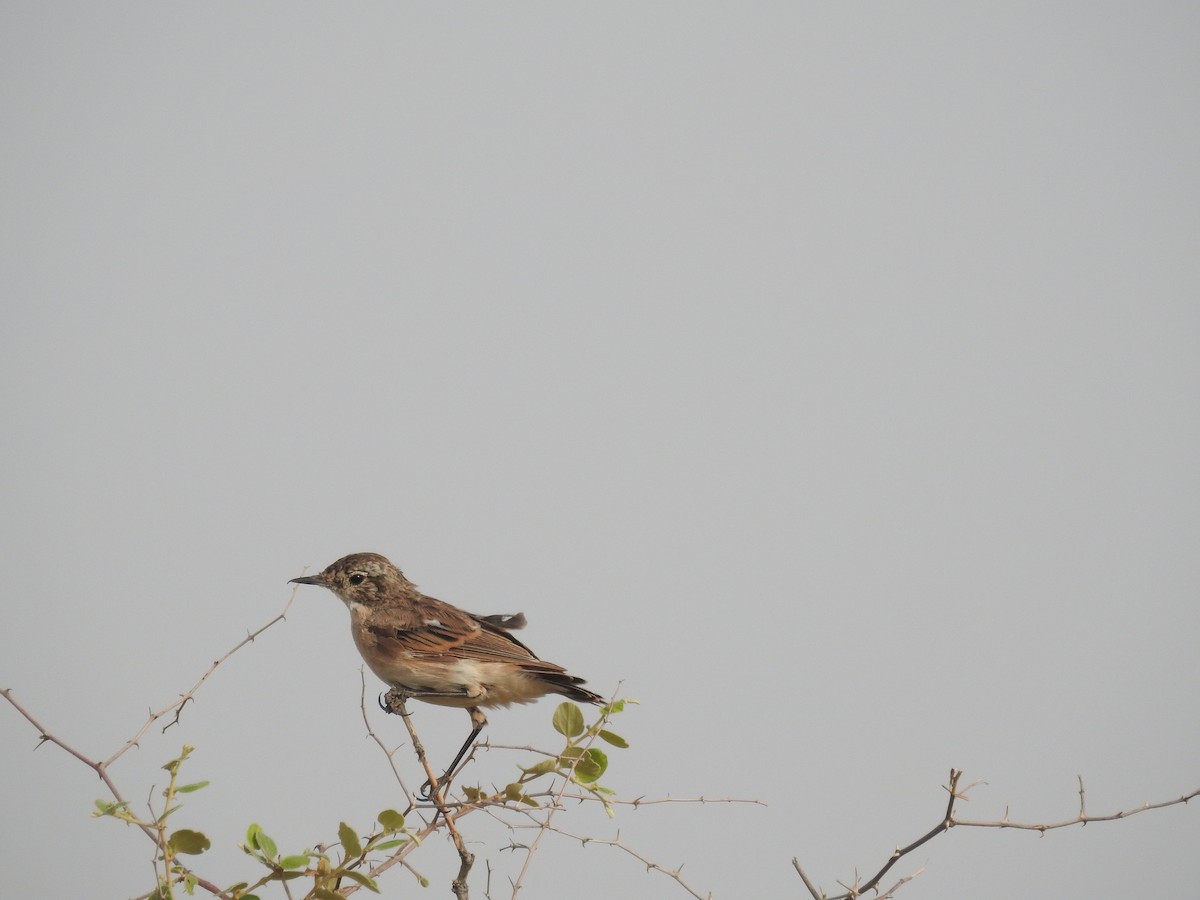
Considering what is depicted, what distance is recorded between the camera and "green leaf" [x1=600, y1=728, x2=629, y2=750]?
303 cm

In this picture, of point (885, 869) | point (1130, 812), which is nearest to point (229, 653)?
point (885, 869)

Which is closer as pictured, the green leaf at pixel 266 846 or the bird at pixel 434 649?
the green leaf at pixel 266 846

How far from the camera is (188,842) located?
261 cm

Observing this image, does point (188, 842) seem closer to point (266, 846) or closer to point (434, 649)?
point (266, 846)

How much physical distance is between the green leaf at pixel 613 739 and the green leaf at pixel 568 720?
7 cm

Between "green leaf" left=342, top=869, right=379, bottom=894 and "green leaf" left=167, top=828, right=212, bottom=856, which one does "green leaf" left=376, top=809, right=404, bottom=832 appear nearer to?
"green leaf" left=342, top=869, right=379, bottom=894

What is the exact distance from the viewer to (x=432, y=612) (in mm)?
4066

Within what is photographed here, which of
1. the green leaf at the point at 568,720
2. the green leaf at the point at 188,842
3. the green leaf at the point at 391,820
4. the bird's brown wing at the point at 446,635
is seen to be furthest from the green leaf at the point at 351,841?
the bird's brown wing at the point at 446,635

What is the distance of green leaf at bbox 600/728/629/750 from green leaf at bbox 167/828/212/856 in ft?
3.55

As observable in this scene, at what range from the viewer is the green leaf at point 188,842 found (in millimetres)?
2594

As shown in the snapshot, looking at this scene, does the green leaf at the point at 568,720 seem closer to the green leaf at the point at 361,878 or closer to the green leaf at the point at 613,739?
the green leaf at the point at 613,739

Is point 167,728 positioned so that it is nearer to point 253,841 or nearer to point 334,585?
point 253,841

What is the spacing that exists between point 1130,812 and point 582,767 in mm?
1779

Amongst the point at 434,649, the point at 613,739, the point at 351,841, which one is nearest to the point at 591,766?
the point at 613,739
